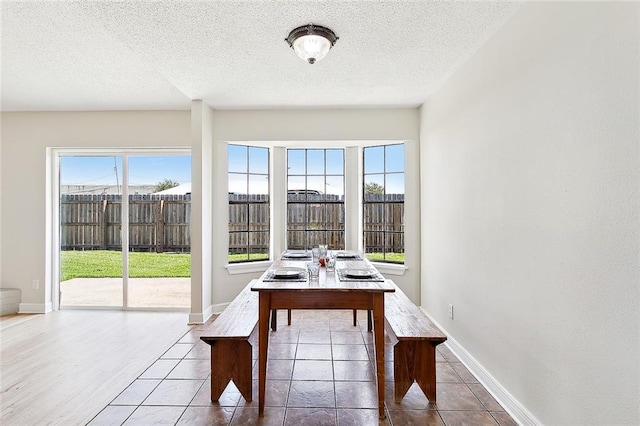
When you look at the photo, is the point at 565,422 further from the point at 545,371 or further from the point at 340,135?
the point at 340,135

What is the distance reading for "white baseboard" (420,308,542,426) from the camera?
1970mm

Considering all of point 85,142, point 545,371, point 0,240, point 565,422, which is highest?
point 85,142

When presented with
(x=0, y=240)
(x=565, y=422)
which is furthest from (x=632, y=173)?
(x=0, y=240)

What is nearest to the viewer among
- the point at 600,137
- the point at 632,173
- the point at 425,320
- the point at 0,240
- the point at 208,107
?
the point at 632,173

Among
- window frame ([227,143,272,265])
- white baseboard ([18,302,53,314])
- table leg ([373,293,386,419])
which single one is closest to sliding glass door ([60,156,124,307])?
white baseboard ([18,302,53,314])

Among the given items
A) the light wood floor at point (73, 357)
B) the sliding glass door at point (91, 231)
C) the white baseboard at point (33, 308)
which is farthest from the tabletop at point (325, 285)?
the white baseboard at point (33, 308)

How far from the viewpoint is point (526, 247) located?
1.98 metres

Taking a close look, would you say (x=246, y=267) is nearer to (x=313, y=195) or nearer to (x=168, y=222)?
(x=168, y=222)

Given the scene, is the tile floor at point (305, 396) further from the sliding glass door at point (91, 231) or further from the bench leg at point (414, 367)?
the sliding glass door at point (91, 231)

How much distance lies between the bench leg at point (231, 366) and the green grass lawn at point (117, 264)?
247 cm

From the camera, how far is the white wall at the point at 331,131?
416cm

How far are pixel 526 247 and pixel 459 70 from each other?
1720mm

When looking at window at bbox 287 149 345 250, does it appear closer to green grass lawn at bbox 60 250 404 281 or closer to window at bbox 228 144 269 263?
window at bbox 228 144 269 263

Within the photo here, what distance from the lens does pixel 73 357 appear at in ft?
9.75
